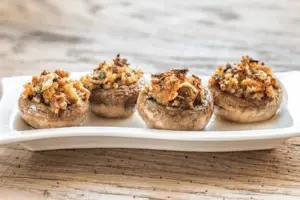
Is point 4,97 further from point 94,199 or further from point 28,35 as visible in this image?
point 28,35

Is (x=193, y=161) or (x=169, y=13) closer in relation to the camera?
(x=193, y=161)

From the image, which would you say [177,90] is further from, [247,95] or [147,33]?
[147,33]

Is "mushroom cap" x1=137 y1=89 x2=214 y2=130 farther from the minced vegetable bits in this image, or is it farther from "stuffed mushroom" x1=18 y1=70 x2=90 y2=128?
"stuffed mushroom" x1=18 y1=70 x2=90 y2=128

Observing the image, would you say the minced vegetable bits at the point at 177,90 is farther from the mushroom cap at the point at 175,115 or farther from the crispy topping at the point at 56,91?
the crispy topping at the point at 56,91

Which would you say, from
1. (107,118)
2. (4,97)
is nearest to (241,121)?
(107,118)

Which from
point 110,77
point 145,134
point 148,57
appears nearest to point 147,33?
point 148,57

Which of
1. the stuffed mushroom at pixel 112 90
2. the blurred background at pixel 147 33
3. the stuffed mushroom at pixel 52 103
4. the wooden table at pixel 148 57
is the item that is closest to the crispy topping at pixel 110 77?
the stuffed mushroom at pixel 112 90
